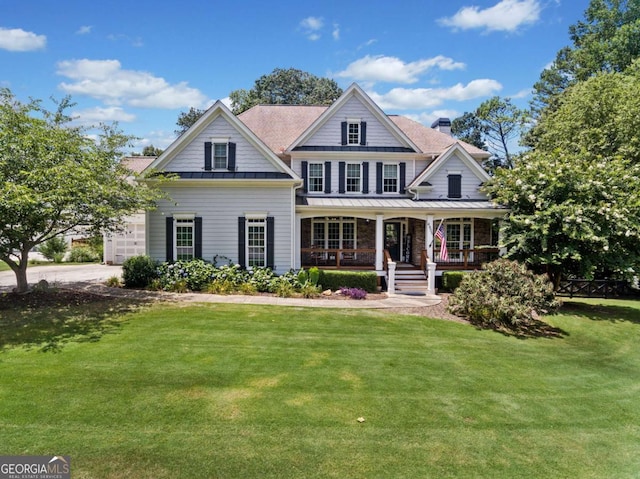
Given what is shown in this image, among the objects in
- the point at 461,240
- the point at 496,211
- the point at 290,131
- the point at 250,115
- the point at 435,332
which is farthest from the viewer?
the point at 250,115

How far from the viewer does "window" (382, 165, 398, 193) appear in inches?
758

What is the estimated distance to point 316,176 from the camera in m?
19.0

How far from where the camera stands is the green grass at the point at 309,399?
15.1ft

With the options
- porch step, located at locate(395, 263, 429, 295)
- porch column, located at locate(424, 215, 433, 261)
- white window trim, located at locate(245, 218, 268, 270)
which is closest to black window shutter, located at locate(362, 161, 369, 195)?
porch column, located at locate(424, 215, 433, 261)

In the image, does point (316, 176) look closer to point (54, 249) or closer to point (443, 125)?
point (443, 125)

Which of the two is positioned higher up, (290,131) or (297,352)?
(290,131)

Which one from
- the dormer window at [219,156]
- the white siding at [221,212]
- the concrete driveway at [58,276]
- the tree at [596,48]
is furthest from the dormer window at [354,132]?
the tree at [596,48]

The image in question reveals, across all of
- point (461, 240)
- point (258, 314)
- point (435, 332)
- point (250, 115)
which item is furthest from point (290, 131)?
point (435, 332)

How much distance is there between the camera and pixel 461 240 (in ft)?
63.6

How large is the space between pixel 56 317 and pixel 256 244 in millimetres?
7733

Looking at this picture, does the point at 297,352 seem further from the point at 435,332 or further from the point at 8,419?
the point at 8,419

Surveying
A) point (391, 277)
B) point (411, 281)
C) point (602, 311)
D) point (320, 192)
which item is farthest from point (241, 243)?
point (602, 311)

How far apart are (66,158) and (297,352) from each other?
32.6 feet

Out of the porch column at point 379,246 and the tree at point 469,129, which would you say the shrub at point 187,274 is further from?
the tree at point 469,129
